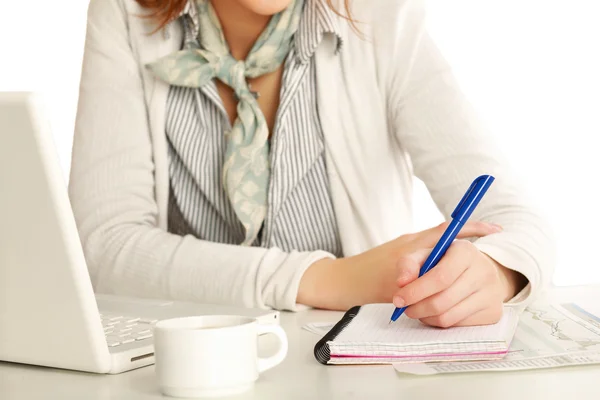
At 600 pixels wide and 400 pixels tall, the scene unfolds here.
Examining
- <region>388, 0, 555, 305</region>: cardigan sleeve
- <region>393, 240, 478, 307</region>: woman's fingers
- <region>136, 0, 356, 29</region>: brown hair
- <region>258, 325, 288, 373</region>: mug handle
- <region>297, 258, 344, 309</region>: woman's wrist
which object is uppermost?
<region>136, 0, 356, 29</region>: brown hair

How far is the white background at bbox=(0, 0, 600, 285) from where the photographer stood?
3.03 meters

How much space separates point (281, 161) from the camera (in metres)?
1.61

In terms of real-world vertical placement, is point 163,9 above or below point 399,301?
above

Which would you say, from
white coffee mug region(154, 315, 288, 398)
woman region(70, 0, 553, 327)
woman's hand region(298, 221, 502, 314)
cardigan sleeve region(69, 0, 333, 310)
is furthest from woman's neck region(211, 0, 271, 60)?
white coffee mug region(154, 315, 288, 398)

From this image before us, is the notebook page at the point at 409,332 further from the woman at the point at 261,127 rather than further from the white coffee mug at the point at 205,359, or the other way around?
the woman at the point at 261,127

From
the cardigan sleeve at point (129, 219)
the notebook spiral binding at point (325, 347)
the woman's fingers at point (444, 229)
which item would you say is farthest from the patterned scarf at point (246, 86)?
the notebook spiral binding at point (325, 347)

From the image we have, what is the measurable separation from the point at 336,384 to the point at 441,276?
0.73 feet

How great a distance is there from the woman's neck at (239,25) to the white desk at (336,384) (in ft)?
3.25

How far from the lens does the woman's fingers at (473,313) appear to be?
0.92 m

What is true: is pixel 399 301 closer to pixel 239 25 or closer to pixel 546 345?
pixel 546 345

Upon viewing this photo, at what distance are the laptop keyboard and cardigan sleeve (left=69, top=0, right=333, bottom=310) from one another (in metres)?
0.27

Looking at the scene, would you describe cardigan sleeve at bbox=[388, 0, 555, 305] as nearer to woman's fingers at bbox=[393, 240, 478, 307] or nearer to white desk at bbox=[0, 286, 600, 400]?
woman's fingers at bbox=[393, 240, 478, 307]

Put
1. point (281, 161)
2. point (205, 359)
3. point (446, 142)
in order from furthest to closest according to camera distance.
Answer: point (281, 161) → point (446, 142) → point (205, 359)

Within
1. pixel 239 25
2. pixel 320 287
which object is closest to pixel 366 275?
pixel 320 287
